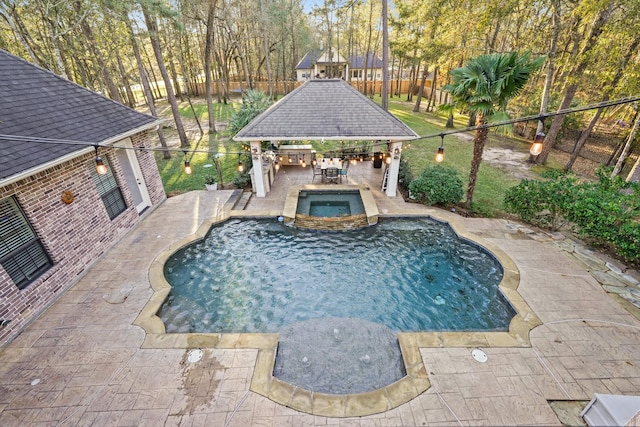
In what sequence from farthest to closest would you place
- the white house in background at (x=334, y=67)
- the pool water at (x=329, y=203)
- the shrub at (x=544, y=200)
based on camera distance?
1. the white house in background at (x=334, y=67)
2. the pool water at (x=329, y=203)
3. the shrub at (x=544, y=200)

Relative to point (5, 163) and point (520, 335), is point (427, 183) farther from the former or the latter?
point (5, 163)

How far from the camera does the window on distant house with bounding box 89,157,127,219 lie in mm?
8781

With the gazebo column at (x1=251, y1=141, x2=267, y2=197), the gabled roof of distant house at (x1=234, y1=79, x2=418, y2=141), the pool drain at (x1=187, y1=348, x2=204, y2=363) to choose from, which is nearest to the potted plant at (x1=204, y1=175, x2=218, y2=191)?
the gazebo column at (x1=251, y1=141, x2=267, y2=197)

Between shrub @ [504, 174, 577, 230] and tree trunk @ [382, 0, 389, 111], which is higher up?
tree trunk @ [382, 0, 389, 111]

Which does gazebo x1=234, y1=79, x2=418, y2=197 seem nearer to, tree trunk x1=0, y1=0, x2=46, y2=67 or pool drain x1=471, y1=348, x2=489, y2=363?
pool drain x1=471, y1=348, x2=489, y2=363

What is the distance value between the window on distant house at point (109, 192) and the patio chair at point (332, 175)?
316 inches

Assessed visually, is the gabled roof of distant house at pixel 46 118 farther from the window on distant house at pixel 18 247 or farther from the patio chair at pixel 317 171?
the patio chair at pixel 317 171

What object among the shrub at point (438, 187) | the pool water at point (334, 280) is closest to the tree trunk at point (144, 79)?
the pool water at point (334, 280)

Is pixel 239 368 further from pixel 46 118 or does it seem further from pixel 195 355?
pixel 46 118

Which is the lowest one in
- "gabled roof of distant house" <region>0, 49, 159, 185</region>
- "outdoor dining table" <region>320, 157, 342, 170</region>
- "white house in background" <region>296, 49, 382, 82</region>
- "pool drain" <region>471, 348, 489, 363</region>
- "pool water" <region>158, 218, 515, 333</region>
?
"pool water" <region>158, 218, 515, 333</region>

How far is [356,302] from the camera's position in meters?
7.10

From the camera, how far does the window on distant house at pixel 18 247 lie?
6.09 m

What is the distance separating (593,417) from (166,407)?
21.9 ft

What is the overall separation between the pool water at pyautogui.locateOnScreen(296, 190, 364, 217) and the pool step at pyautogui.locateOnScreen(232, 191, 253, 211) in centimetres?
219
